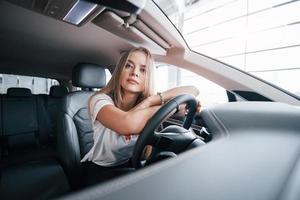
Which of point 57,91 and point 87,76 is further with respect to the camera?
point 57,91

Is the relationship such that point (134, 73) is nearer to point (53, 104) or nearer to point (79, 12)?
point (79, 12)

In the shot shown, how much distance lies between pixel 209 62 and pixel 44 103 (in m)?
3.35

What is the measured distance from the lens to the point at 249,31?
475cm

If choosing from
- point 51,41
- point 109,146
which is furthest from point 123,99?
point 51,41

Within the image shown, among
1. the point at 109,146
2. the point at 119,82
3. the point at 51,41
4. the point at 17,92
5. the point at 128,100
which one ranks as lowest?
the point at 109,146

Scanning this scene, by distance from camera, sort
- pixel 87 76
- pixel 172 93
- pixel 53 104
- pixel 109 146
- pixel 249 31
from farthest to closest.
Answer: pixel 249 31
pixel 53 104
pixel 87 76
pixel 109 146
pixel 172 93

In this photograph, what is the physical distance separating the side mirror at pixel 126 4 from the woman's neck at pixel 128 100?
18.3 inches

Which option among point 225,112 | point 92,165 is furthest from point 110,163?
point 225,112

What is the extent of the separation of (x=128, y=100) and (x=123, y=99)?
35mm

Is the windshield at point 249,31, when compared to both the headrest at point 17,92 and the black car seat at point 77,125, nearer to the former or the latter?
the black car seat at point 77,125

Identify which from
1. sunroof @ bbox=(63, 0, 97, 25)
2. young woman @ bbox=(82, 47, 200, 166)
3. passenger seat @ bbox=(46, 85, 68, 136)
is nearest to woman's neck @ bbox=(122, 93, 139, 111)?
young woman @ bbox=(82, 47, 200, 166)

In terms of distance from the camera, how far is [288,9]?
13.6 feet

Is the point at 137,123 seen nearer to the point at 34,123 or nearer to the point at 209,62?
the point at 209,62

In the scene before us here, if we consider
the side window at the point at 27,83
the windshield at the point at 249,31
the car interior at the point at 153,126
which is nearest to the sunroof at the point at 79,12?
the car interior at the point at 153,126
